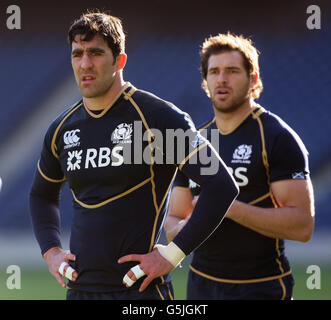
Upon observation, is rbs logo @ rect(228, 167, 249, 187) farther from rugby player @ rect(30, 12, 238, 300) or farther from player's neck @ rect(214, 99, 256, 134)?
rugby player @ rect(30, 12, 238, 300)

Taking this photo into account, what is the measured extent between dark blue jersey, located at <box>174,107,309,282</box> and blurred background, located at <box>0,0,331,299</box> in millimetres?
5563

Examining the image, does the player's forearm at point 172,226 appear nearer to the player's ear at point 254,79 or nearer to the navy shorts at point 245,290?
the navy shorts at point 245,290

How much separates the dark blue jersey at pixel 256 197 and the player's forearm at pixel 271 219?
7cm

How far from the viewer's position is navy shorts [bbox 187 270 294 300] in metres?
2.84

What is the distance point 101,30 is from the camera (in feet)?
8.11

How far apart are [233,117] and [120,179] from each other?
1053mm

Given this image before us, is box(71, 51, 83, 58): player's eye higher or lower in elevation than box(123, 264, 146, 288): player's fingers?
higher

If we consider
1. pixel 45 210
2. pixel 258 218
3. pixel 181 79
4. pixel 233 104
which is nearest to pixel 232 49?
pixel 233 104

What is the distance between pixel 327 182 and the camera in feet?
26.7

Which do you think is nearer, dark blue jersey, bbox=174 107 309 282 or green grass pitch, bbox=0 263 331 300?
dark blue jersey, bbox=174 107 309 282

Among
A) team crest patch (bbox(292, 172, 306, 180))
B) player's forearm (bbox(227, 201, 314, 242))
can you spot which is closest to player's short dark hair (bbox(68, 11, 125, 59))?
player's forearm (bbox(227, 201, 314, 242))

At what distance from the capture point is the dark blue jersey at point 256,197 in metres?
2.87
